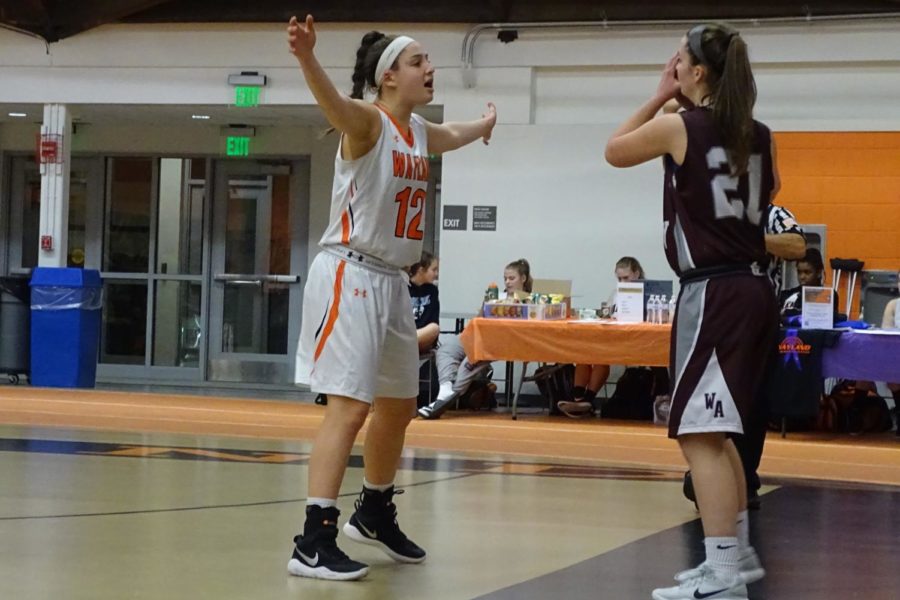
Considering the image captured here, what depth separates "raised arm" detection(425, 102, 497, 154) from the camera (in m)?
4.15

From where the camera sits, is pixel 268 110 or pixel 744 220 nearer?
pixel 744 220

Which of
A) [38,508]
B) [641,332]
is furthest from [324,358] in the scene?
[641,332]

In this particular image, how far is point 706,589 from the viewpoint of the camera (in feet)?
10.8

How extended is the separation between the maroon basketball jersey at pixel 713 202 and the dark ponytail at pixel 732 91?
1.0 inches

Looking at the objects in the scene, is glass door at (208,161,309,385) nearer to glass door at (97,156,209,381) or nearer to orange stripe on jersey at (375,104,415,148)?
glass door at (97,156,209,381)

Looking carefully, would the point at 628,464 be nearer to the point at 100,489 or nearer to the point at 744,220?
the point at 100,489

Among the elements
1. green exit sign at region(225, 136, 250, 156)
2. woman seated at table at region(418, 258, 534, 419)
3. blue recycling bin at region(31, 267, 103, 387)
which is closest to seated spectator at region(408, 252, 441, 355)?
woman seated at table at region(418, 258, 534, 419)

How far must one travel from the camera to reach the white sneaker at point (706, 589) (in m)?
3.31

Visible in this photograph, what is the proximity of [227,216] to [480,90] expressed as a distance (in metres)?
3.77

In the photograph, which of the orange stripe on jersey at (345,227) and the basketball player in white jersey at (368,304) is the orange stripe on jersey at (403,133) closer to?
the basketball player in white jersey at (368,304)

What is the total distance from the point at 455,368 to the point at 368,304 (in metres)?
5.87

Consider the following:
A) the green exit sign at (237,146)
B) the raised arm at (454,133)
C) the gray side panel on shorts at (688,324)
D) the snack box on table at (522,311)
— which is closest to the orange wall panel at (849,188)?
the snack box on table at (522,311)

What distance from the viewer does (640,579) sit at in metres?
3.71

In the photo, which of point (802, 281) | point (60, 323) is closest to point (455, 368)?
point (802, 281)
